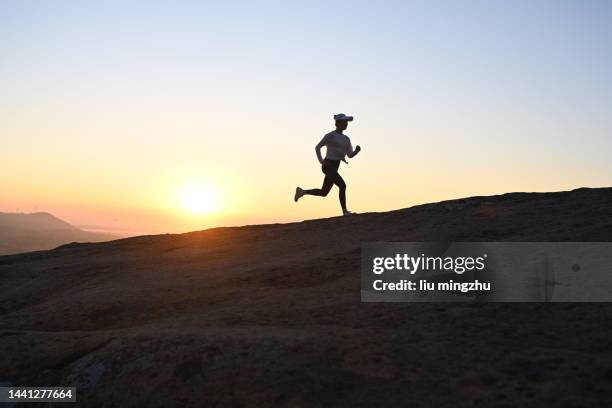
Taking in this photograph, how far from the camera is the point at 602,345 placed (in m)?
3.29

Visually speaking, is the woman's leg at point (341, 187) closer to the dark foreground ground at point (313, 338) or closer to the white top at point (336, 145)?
the white top at point (336, 145)

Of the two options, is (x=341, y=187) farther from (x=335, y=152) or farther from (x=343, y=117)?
(x=343, y=117)

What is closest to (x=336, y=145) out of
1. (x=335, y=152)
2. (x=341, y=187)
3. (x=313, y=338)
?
(x=335, y=152)

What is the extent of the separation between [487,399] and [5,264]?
10515 millimetres

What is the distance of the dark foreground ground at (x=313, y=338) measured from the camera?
2.97 meters

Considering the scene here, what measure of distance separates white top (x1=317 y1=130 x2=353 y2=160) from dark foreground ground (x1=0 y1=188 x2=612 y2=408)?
8.43 feet

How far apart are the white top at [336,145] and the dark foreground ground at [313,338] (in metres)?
2.57

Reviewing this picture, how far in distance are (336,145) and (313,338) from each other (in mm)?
6406

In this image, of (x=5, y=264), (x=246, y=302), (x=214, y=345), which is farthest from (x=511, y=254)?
(x=5, y=264)

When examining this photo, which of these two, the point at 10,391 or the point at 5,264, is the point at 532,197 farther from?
the point at 5,264

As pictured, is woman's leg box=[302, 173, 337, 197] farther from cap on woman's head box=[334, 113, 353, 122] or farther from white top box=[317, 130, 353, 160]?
cap on woman's head box=[334, 113, 353, 122]

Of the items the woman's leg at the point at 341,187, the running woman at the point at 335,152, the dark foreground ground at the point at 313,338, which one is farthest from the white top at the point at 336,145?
the dark foreground ground at the point at 313,338

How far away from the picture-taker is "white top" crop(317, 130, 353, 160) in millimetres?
9789

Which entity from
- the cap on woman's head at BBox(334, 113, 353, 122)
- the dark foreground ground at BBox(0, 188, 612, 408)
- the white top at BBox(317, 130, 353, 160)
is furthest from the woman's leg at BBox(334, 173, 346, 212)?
the dark foreground ground at BBox(0, 188, 612, 408)
